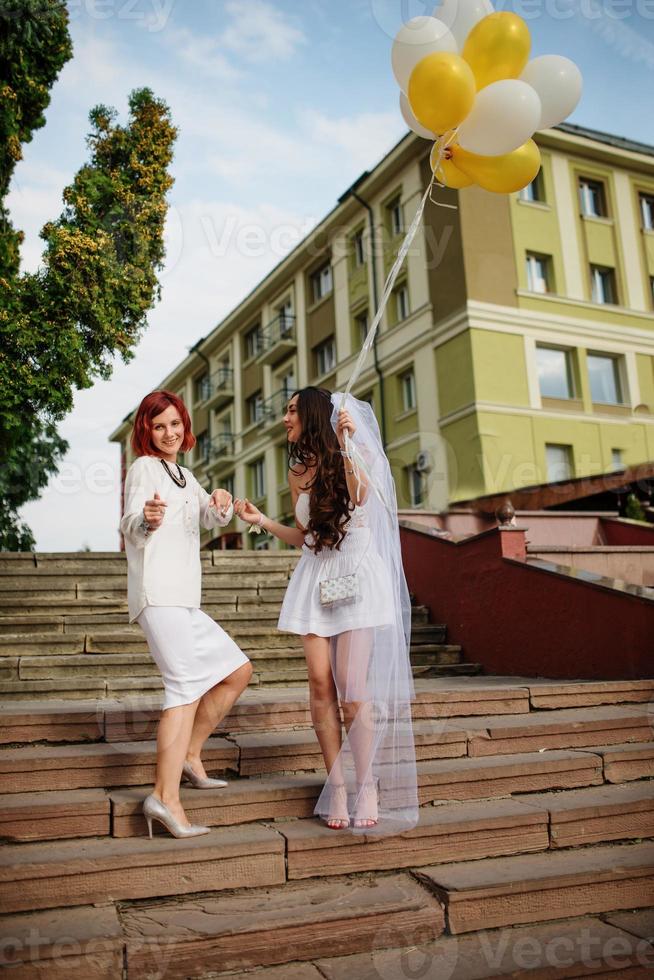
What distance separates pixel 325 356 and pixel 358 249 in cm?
383

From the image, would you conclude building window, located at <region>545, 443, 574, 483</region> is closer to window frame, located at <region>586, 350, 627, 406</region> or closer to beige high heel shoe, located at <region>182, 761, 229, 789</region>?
window frame, located at <region>586, 350, 627, 406</region>

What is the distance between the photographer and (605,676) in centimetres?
613

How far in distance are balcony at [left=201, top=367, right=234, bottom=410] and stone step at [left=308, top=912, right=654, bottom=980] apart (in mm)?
30688

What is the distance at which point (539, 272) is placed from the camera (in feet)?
68.2

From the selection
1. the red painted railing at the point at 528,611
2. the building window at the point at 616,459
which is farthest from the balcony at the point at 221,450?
the red painted railing at the point at 528,611

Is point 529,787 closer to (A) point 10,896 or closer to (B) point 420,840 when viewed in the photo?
(B) point 420,840

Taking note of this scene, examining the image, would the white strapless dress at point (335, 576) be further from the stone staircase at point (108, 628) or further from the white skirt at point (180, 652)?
the stone staircase at point (108, 628)

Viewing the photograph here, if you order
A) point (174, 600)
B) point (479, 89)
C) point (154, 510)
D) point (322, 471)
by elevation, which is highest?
point (479, 89)

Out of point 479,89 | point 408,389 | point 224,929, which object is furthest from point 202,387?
point 224,929

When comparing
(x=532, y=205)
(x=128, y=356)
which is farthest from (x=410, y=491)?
(x=128, y=356)

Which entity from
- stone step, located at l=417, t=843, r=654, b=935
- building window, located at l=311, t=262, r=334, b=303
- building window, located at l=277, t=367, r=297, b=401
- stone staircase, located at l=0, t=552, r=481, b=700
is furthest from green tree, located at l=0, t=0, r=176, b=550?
building window, located at l=277, t=367, r=297, b=401

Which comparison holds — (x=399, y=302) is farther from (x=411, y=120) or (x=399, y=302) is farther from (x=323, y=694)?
(x=323, y=694)

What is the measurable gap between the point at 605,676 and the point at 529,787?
231cm

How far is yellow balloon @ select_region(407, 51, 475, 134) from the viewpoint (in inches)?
154
